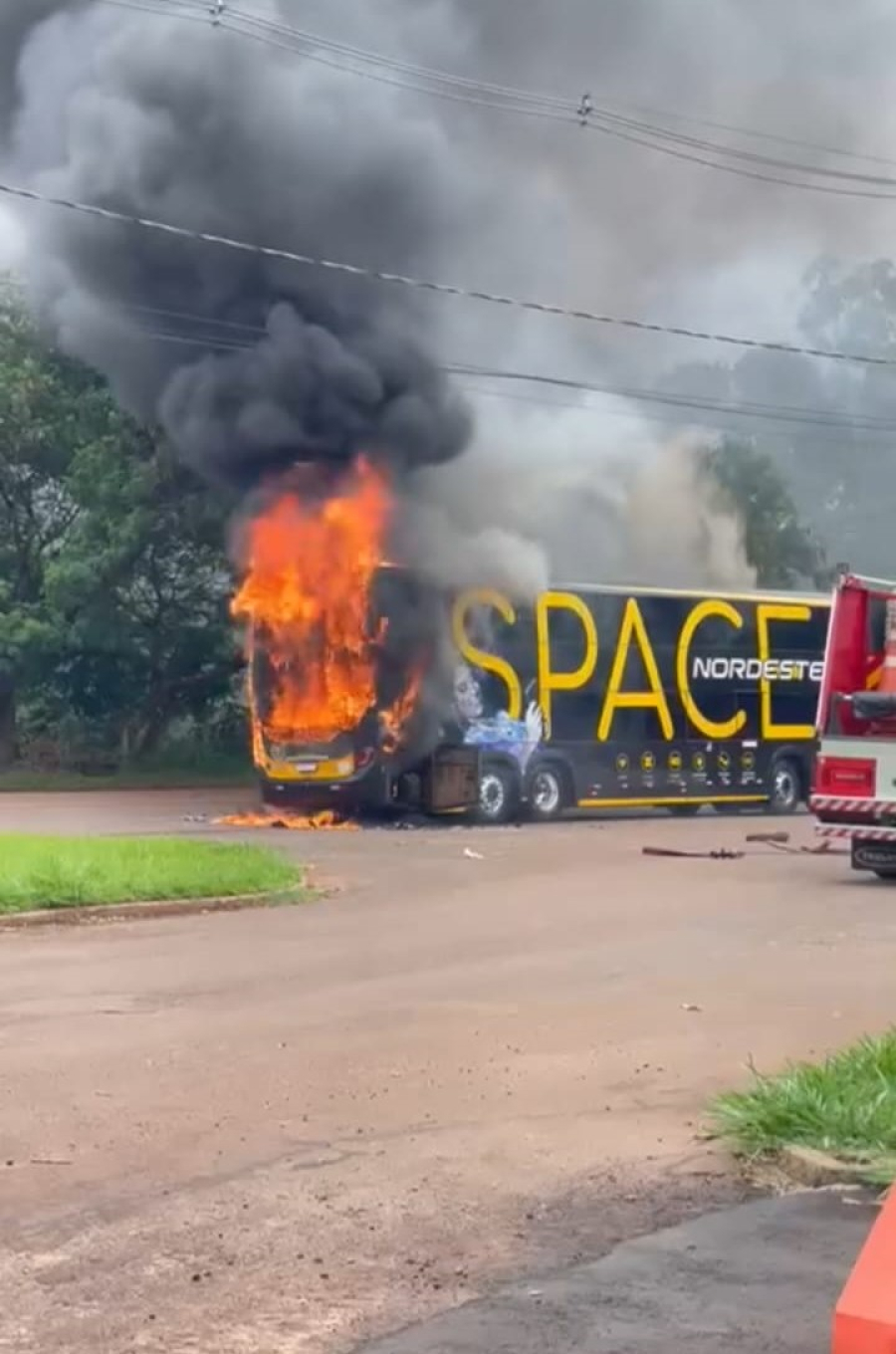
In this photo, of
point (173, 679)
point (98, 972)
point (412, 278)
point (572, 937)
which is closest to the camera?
point (98, 972)

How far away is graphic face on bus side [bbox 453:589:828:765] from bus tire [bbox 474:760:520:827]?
1.03 ft

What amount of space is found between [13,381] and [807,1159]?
97.8 feet

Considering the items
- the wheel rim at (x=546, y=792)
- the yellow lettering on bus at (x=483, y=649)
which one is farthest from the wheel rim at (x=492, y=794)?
the yellow lettering on bus at (x=483, y=649)

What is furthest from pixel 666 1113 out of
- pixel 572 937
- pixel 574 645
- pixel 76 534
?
pixel 76 534

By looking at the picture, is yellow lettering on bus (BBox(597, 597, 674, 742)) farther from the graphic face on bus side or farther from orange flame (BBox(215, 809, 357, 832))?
orange flame (BBox(215, 809, 357, 832))

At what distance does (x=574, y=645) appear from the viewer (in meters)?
27.2

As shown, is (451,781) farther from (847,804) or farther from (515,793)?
(847,804)

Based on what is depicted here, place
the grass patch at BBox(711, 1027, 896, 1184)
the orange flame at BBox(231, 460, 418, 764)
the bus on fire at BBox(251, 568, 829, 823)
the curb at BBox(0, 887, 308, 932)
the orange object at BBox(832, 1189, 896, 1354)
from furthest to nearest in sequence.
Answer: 1. the bus on fire at BBox(251, 568, 829, 823)
2. the orange flame at BBox(231, 460, 418, 764)
3. the curb at BBox(0, 887, 308, 932)
4. the grass patch at BBox(711, 1027, 896, 1184)
5. the orange object at BBox(832, 1189, 896, 1354)

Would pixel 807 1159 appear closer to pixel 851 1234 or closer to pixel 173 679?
pixel 851 1234

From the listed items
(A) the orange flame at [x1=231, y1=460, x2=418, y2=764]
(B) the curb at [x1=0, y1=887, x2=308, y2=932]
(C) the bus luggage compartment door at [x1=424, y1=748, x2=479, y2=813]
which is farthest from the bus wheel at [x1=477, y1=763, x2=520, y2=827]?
(B) the curb at [x1=0, y1=887, x2=308, y2=932]

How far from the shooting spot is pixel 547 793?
88.3ft

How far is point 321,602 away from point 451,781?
2.85 meters

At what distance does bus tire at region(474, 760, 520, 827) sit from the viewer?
85.2 ft

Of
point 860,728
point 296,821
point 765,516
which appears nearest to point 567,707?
point 296,821
